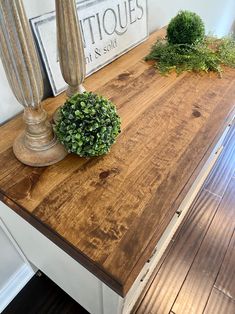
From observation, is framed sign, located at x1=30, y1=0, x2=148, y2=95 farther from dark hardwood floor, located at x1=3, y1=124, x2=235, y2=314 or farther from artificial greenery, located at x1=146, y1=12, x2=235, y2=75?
dark hardwood floor, located at x1=3, y1=124, x2=235, y2=314

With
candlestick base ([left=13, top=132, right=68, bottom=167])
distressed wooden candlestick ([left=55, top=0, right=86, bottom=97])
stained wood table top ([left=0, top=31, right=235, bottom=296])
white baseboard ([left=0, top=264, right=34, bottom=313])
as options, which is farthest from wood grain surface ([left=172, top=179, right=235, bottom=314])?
distressed wooden candlestick ([left=55, top=0, right=86, bottom=97])

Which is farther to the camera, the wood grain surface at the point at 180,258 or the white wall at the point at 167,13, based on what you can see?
the wood grain surface at the point at 180,258

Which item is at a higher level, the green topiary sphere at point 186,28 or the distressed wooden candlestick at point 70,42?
the distressed wooden candlestick at point 70,42

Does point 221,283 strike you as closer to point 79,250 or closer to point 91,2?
point 79,250

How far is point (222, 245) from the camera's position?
3.91 ft

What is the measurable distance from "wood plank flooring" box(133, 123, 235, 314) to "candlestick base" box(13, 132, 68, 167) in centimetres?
85

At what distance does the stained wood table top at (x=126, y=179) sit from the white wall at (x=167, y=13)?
5 centimetres

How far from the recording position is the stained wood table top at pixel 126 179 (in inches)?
16.8

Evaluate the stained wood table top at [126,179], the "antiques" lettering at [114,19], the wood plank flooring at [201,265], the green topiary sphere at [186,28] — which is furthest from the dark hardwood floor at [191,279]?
the "antiques" lettering at [114,19]

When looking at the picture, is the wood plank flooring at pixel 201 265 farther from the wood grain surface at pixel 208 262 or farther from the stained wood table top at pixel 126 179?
the stained wood table top at pixel 126 179

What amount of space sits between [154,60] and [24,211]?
2.40 feet

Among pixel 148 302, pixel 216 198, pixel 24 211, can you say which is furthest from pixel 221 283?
pixel 24 211

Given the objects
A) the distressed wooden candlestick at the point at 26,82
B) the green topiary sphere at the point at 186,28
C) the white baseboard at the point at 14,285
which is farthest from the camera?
the white baseboard at the point at 14,285

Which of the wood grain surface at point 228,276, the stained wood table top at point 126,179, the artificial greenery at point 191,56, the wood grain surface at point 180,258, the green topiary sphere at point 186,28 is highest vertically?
the green topiary sphere at point 186,28
